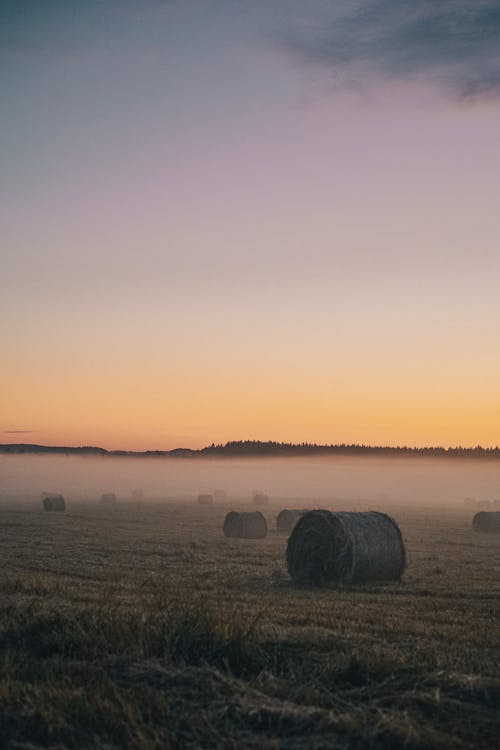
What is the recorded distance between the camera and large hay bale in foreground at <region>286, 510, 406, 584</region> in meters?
22.3

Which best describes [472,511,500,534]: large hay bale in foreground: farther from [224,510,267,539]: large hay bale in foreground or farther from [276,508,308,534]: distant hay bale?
[224,510,267,539]: large hay bale in foreground

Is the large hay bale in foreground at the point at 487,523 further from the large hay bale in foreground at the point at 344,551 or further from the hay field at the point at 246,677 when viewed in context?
the hay field at the point at 246,677

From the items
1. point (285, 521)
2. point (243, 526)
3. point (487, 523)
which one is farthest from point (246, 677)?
point (487, 523)

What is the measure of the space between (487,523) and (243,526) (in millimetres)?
16503

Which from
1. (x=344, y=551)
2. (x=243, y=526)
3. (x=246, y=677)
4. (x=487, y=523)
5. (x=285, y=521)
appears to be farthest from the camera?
(x=487, y=523)

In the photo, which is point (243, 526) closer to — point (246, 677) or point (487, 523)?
point (487, 523)

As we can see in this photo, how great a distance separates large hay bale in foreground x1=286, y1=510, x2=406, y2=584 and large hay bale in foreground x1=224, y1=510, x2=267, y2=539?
1606 cm

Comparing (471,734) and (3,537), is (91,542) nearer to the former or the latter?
(3,537)

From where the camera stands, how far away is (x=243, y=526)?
39594 mm

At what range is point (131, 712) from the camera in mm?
6938

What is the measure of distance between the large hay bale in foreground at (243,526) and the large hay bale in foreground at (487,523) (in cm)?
1469

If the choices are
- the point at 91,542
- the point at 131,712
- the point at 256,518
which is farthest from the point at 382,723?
the point at 256,518

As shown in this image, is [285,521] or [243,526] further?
[285,521]

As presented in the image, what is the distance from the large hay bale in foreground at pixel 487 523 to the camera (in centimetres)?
4744
